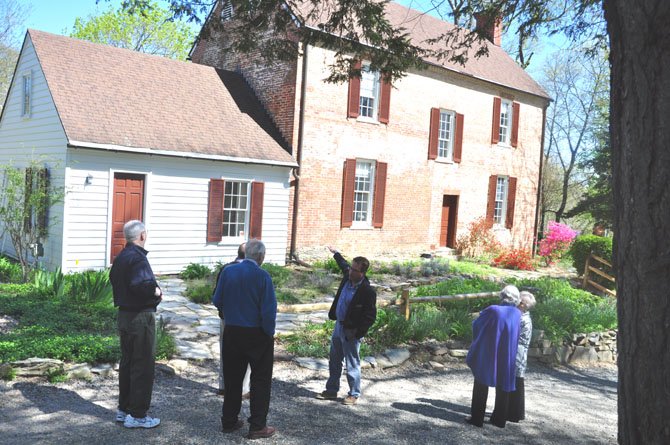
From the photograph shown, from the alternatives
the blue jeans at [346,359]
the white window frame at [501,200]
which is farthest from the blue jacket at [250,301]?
the white window frame at [501,200]

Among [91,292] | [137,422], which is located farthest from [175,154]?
[137,422]

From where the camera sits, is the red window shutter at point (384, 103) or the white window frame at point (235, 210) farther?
the red window shutter at point (384, 103)

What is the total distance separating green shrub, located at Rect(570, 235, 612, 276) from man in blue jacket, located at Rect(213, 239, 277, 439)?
14.2 meters

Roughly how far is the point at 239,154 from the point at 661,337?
1390cm

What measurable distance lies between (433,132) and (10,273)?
13436 mm

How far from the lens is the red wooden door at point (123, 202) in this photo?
14281 mm

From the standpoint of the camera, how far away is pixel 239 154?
52.6 feet

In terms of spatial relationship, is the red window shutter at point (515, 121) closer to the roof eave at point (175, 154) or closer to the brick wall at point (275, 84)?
the brick wall at point (275, 84)

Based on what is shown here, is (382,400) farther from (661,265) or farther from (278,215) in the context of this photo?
(278,215)

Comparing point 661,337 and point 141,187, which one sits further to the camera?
point 141,187

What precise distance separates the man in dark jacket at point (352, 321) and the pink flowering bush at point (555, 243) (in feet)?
57.9

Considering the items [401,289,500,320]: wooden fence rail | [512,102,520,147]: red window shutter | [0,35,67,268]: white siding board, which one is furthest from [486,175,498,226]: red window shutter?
[0,35,67,268]: white siding board

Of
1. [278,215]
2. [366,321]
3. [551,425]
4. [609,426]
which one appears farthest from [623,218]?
[278,215]

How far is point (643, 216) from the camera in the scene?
2965mm
